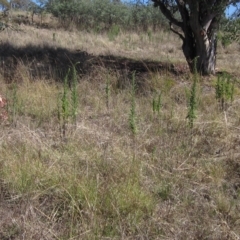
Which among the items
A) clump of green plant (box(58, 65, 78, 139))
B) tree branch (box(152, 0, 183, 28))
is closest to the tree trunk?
tree branch (box(152, 0, 183, 28))

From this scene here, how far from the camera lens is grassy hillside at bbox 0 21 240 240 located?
2803 millimetres

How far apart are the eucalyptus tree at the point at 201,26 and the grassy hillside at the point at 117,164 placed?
1138mm

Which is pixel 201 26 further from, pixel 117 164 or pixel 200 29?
pixel 117 164

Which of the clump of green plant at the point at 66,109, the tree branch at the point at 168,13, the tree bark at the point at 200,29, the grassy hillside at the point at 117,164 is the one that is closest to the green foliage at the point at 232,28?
the tree bark at the point at 200,29

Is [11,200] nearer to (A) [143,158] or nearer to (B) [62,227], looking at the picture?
(B) [62,227]

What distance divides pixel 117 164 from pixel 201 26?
4420 millimetres

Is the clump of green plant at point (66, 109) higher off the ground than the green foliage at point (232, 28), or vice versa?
the green foliage at point (232, 28)

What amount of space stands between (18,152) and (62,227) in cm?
107

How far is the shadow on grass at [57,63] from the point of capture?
6.86 meters

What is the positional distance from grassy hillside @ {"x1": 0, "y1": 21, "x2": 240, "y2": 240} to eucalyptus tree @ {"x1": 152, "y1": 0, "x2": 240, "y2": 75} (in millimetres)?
1138

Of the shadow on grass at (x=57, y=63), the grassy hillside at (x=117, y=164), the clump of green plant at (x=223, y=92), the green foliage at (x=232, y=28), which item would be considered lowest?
the grassy hillside at (x=117, y=164)

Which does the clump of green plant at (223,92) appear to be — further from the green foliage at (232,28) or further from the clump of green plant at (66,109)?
the green foliage at (232,28)

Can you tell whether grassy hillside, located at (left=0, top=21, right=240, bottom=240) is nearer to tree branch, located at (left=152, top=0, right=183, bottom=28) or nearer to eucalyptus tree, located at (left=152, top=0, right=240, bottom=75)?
eucalyptus tree, located at (left=152, top=0, right=240, bottom=75)

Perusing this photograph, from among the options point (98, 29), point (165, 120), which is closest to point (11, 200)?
point (165, 120)
